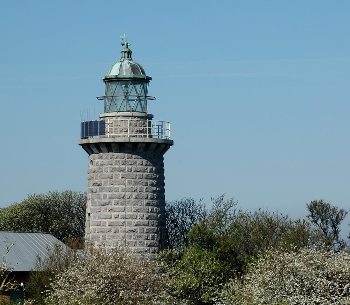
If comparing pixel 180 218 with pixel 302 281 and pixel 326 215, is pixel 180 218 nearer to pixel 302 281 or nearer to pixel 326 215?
pixel 326 215

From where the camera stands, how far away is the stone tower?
162ft

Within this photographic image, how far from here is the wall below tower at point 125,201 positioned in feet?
161

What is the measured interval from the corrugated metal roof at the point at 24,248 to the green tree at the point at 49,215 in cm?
2131

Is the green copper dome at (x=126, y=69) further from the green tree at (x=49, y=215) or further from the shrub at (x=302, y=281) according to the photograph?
the green tree at (x=49, y=215)

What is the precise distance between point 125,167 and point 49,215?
3591 centimetres

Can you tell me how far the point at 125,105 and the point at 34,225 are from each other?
35.3 m

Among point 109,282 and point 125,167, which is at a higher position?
point 125,167

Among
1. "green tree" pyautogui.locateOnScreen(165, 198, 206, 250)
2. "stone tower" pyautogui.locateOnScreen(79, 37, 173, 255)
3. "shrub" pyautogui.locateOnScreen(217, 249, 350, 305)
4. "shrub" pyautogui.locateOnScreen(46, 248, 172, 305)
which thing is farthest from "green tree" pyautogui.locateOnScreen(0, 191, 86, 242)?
"shrub" pyautogui.locateOnScreen(217, 249, 350, 305)

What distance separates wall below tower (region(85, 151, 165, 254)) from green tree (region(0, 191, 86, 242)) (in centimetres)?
3140

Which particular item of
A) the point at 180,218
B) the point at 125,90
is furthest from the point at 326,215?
the point at 125,90

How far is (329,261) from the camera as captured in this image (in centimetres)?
4375

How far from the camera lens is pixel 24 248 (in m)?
57.2

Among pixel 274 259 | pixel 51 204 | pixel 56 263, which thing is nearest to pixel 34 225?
pixel 51 204

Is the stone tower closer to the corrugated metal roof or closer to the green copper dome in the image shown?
the green copper dome
